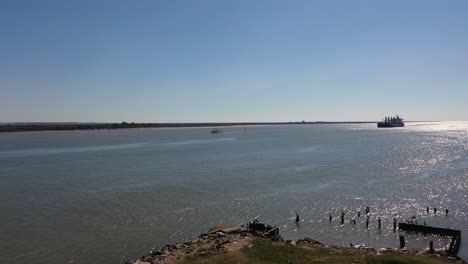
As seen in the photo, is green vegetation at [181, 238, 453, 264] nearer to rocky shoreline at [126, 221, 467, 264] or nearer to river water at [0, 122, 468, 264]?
rocky shoreline at [126, 221, 467, 264]

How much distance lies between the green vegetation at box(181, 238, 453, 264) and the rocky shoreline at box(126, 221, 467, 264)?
682 mm

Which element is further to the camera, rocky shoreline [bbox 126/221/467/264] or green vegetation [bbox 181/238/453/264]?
rocky shoreline [bbox 126/221/467/264]

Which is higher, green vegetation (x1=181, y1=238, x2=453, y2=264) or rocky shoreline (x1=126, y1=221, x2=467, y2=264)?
green vegetation (x1=181, y1=238, x2=453, y2=264)

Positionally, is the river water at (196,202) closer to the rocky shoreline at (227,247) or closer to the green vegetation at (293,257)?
the rocky shoreline at (227,247)

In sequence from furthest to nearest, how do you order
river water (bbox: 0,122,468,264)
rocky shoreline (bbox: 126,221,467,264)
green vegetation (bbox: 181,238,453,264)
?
river water (bbox: 0,122,468,264) < rocky shoreline (bbox: 126,221,467,264) < green vegetation (bbox: 181,238,453,264)

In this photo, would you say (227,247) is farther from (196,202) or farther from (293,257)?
(196,202)

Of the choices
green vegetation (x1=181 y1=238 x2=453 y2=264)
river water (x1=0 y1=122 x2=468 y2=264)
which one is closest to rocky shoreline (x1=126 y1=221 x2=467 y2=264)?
green vegetation (x1=181 y1=238 x2=453 y2=264)

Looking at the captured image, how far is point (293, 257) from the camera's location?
25.9m

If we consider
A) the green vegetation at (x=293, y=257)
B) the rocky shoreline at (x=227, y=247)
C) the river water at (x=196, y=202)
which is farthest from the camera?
the river water at (x=196, y=202)

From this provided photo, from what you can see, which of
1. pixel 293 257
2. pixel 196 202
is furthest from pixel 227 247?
pixel 196 202

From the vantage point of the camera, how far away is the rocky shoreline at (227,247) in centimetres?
2766

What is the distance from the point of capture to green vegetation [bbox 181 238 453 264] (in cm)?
2517

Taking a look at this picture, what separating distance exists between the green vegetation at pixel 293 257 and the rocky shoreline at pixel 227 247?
26.9 inches

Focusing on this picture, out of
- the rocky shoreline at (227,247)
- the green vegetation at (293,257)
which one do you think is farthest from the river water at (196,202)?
the green vegetation at (293,257)
